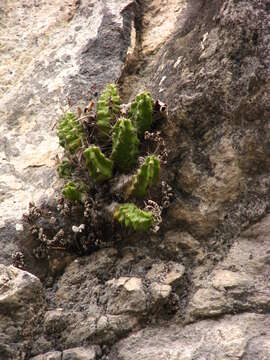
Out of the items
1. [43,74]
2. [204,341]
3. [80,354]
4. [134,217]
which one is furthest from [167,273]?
[43,74]

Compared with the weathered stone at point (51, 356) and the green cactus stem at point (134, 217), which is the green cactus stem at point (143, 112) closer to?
the green cactus stem at point (134, 217)

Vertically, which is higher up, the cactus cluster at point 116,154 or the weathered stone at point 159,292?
the cactus cluster at point 116,154

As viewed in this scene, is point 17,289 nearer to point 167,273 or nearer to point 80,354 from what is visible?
point 80,354

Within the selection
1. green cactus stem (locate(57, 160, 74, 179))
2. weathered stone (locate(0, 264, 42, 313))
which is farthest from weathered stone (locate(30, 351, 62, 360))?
green cactus stem (locate(57, 160, 74, 179))

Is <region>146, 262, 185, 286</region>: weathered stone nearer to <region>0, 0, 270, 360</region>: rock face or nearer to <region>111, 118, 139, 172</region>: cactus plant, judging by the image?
<region>0, 0, 270, 360</region>: rock face

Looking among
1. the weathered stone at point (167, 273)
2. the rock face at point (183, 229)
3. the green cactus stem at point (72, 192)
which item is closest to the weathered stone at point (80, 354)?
the rock face at point (183, 229)

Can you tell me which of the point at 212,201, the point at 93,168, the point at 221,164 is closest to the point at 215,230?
the point at 212,201

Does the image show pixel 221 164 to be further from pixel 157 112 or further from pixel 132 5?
pixel 132 5

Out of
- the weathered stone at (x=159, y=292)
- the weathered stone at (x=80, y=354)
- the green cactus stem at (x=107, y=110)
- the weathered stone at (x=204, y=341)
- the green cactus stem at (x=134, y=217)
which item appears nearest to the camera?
the weathered stone at (x=204, y=341)
